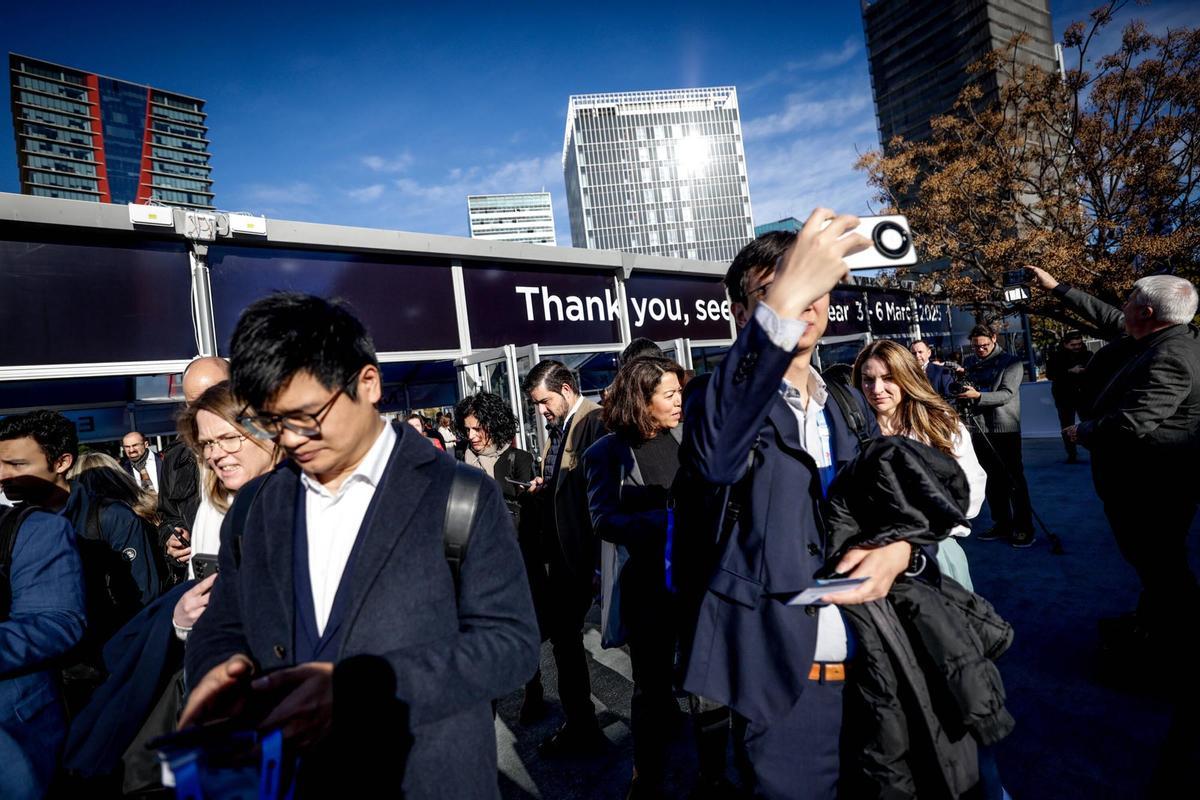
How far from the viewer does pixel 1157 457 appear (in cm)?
275

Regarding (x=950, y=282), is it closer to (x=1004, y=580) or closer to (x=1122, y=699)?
(x=1004, y=580)

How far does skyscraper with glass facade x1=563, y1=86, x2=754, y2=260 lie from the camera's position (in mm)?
86000

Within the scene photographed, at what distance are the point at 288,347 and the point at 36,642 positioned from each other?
1422 millimetres

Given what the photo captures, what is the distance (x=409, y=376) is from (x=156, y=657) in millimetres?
9216

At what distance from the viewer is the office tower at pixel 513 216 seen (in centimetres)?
14450

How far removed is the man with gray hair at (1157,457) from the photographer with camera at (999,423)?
226 cm

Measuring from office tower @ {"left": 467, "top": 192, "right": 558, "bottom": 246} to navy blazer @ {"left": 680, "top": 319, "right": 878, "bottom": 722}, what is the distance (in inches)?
5884

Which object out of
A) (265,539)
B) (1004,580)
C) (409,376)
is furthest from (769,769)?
(409,376)

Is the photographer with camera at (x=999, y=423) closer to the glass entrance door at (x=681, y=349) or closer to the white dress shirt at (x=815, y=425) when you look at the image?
the glass entrance door at (x=681, y=349)

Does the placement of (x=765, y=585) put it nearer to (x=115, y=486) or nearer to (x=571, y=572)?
(x=571, y=572)

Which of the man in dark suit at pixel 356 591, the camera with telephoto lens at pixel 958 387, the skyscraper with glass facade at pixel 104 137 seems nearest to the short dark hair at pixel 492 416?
the man in dark suit at pixel 356 591

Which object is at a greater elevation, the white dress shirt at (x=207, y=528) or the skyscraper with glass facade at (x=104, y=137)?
the skyscraper with glass facade at (x=104, y=137)

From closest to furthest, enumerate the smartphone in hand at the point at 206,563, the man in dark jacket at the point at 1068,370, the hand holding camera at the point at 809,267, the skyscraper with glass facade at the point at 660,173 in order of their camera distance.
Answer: the hand holding camera at the point at 809,267
the smartphone in hand at the point at 206,563
the man in dark jacket at the point at 1068,370
the skyscraper with glass facade at the point at 660,173

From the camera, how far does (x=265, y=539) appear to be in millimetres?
1294
